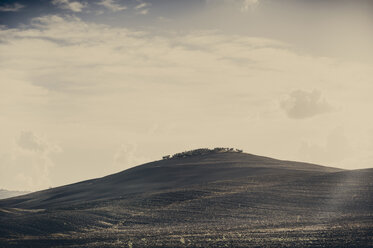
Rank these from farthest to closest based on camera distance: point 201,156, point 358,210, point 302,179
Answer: point 201,156, point 302,179, point 358,210

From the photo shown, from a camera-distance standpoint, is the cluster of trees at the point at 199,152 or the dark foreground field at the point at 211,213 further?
the cluster of trees at the point at 199,152

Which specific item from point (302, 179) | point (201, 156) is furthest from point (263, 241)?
point (201, 156)

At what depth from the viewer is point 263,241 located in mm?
32969

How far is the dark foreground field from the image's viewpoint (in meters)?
35.2

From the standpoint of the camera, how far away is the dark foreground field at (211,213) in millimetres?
35250

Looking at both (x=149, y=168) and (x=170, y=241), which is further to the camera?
(x=149, y=168)

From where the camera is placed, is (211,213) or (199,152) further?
(199,152)

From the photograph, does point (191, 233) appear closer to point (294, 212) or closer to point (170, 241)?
point (170, 241)

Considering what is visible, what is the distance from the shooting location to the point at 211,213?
50500 mm

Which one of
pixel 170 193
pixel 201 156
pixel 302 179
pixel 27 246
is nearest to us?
pixel 27 246

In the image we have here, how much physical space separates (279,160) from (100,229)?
210ft

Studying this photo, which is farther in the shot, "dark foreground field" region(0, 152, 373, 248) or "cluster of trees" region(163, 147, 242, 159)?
"cluster of trees" region(163, 147, 242, 159)

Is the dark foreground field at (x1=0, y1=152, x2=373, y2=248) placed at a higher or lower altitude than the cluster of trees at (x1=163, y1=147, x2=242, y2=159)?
lower

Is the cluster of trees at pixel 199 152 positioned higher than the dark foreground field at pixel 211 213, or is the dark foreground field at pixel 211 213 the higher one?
the cluster of trees at pixel 199 152
